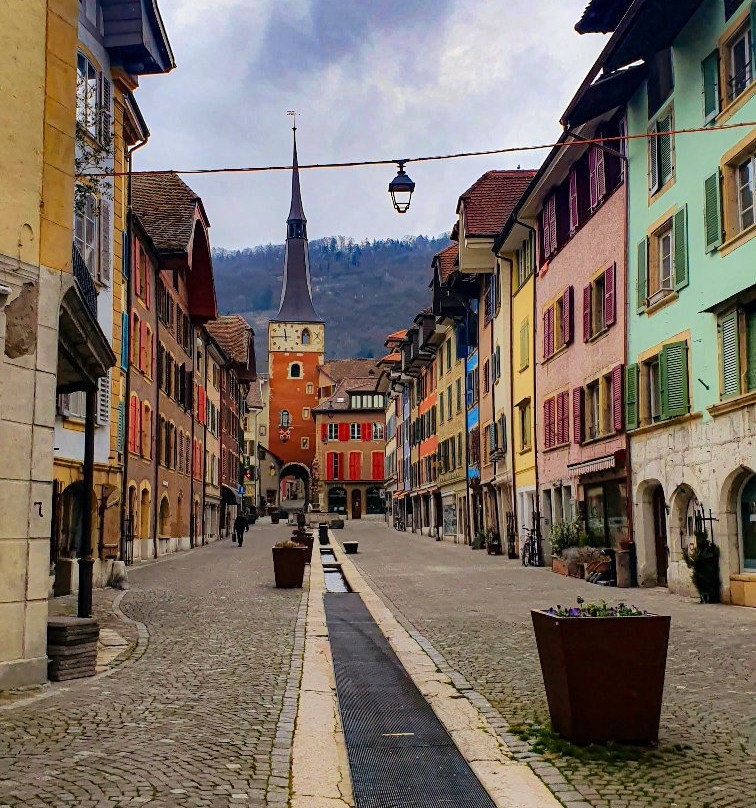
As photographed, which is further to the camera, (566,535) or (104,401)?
(566,535)

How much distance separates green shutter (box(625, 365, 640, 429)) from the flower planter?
7.23 meters

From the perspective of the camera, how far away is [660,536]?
855 inches

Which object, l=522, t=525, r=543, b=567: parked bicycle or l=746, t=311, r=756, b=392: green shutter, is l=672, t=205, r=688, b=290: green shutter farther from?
l=522, t=525, r=543, b=567: parked bicycle

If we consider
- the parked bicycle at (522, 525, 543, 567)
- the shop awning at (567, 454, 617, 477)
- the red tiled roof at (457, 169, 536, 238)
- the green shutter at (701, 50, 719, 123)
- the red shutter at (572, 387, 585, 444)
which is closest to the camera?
the green shutter at (701, 50, 719, 123)

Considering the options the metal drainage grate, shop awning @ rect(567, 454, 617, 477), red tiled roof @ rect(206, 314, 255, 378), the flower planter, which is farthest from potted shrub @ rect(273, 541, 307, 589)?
red tiled roof @ rect(206, 314, 255, 378)

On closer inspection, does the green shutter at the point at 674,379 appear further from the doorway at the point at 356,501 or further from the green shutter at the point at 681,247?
the doorway at the point at 356,501

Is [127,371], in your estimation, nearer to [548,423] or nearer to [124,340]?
[124,340]

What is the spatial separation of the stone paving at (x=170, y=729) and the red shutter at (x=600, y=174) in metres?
14.7

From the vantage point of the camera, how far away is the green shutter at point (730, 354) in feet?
55.9

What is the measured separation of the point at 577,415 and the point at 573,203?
17.9ft

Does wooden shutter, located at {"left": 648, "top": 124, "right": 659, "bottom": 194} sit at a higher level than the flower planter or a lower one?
higher

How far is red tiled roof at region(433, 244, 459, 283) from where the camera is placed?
49000 millimetres

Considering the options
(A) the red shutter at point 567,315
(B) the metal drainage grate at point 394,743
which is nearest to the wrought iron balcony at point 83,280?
(B) the metal drainage grate at point 394,743

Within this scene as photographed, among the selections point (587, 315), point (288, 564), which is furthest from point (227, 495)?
point (288, 564)
